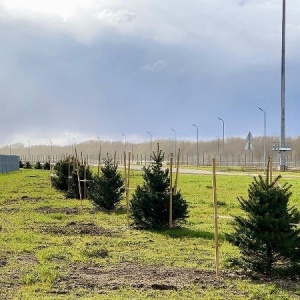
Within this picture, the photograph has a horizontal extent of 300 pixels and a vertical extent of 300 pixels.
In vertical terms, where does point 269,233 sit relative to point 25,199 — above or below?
above

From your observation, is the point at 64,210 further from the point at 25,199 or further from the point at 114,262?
the point at 114,262

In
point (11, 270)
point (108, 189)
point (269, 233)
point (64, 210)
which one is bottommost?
point (11, 270)

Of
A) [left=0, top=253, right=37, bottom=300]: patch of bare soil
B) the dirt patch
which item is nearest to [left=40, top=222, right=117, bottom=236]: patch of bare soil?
[left=0, top=253, right=37, bottom=300]: patch of bare soil

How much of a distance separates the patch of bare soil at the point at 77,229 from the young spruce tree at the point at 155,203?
1.14 m

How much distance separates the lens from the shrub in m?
22.7

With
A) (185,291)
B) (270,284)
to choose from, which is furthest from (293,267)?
(185,291)

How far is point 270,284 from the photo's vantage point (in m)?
9.72

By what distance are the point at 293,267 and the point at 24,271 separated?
491cm

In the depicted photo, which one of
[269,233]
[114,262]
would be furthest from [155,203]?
[269,233]

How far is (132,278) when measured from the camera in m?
10.1

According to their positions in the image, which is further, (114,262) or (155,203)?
(155,203)

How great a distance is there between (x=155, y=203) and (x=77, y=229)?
96.0 inches

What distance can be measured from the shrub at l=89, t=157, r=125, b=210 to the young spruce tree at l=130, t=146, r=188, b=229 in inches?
209

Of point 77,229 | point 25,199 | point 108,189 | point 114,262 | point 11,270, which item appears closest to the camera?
point 11,270
